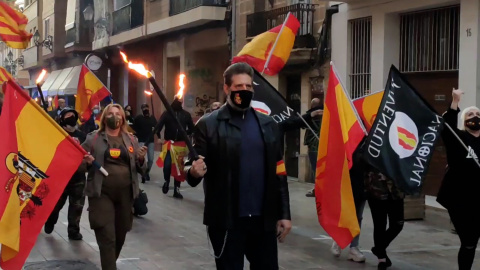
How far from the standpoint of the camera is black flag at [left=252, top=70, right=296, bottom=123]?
9.30 m

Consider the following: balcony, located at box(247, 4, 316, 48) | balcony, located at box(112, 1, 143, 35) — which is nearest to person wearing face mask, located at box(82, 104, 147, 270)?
balcony, located at box(247, 4, 316, 48)

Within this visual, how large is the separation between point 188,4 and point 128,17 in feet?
21.1

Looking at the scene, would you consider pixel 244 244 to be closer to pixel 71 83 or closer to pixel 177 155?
pixel 177 155

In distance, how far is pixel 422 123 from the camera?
771 centimetres

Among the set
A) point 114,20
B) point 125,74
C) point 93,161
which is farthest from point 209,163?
point 125,74

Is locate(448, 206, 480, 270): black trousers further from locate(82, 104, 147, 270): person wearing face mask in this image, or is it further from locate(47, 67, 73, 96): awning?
locate(47, 67, 73, 96): awning

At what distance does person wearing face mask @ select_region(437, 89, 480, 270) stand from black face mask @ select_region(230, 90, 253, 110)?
3168mm

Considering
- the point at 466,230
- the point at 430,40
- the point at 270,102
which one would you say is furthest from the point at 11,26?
the point at 466,230

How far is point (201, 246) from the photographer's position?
9.58m

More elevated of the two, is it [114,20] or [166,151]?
[114,20]

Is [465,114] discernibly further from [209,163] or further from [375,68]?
[375,68]

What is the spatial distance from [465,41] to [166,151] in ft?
20.6

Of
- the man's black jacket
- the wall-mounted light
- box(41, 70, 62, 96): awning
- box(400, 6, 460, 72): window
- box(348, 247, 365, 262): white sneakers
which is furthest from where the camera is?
box(41, 70, 62, 96): awning

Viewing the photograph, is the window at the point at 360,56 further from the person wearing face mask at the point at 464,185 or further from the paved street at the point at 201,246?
the person wearing face mask at the point at 464,185
